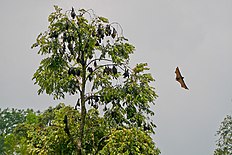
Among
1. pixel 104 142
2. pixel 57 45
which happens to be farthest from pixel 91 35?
pixel 104 142

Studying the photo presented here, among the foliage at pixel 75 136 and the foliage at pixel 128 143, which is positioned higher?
the foliage at pixel 75 136

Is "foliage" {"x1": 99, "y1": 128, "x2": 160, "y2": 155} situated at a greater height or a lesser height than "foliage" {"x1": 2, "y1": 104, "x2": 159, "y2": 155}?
lesser

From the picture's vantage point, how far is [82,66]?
301 inches

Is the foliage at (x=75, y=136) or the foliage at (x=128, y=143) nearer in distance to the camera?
the foliage at (x=128, y=143)

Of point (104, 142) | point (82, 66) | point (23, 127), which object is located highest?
point (82, 66)

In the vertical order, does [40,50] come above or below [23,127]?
above

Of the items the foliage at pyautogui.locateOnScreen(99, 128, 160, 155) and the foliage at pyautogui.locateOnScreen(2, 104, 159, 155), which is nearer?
the foliage at pyautogui.locateOnScreen(99, 128, 160, 155)

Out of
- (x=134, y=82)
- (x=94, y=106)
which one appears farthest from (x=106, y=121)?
(x=134, y=82)

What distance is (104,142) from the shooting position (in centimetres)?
741

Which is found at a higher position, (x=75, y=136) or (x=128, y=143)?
(x=75, y=136)

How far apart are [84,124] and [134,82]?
1.01m

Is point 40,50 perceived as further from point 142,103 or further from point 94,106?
point 142,103

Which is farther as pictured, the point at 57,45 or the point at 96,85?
the point at 96,85

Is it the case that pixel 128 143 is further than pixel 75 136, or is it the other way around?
pixel 75 136
